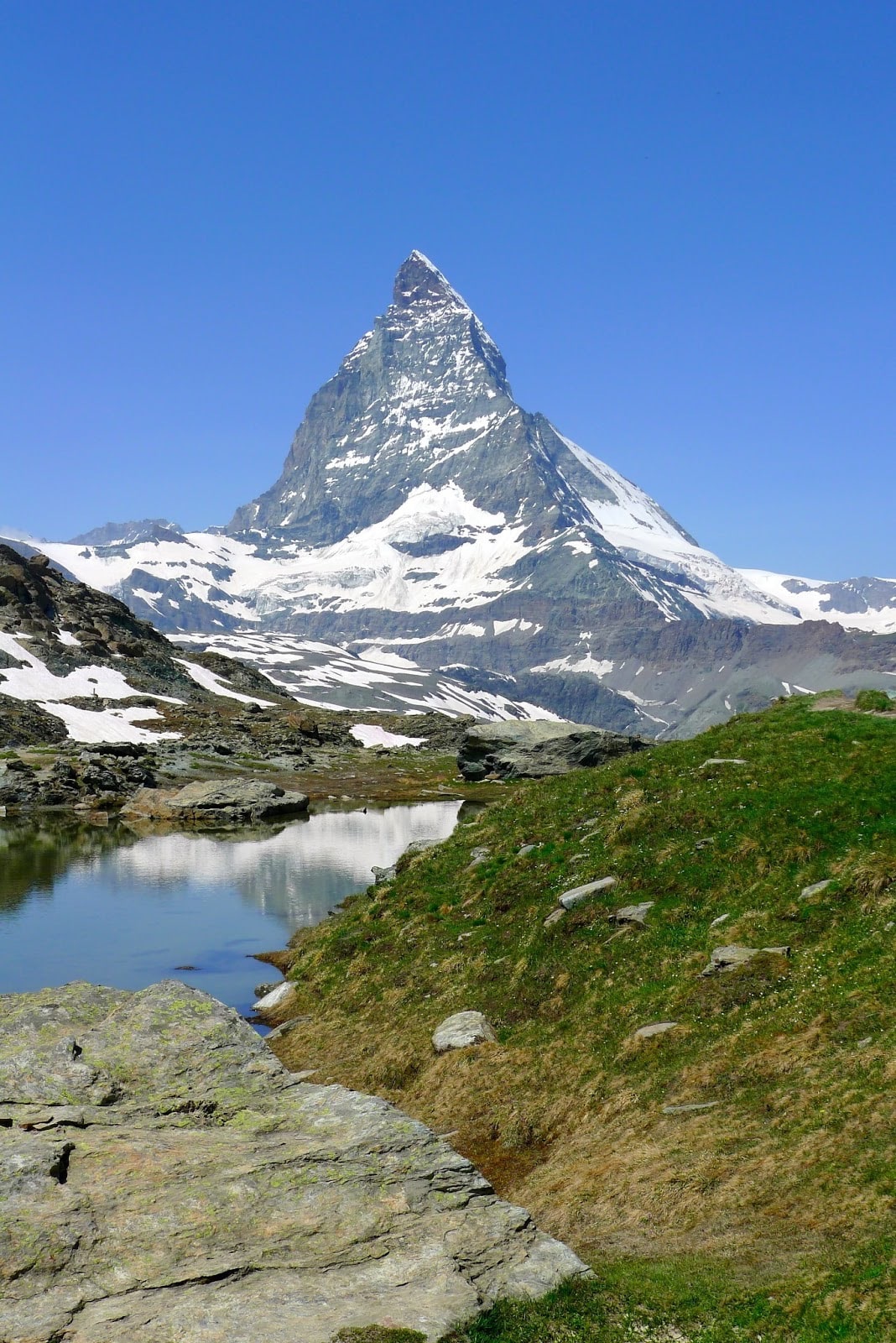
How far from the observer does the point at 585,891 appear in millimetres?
34000

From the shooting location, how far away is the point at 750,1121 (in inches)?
809

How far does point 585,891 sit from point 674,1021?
8.23m

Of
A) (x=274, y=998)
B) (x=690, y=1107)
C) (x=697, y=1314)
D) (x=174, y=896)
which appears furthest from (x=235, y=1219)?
(x=174, y=896)

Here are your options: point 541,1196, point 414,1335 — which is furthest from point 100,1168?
point 541,1196

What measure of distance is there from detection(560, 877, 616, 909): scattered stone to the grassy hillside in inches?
12.8

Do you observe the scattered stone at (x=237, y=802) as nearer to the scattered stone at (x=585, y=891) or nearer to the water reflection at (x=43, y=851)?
the water reflection at (x=43, y=851)

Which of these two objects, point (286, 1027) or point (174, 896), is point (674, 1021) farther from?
point (174, 896)

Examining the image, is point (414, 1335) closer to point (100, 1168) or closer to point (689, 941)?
point (100, 1168)

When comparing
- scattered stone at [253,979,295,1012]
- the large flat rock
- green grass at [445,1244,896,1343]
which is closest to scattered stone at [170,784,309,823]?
scattered stone at [253,979,295,1012]

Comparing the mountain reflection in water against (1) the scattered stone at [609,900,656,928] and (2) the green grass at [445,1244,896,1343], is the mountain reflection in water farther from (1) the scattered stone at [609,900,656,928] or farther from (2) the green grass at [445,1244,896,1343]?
(2) the green grass at [445,1244,896,1343]

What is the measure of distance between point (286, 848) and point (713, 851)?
213ft

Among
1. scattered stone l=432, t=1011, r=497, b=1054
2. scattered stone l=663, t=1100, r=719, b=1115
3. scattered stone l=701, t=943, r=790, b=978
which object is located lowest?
scattered stone l=432, t=1011, r=497, b=1054

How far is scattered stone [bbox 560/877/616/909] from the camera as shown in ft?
111

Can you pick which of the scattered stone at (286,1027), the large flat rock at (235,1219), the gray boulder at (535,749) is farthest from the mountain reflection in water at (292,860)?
the large flat rock at (235,1219)
